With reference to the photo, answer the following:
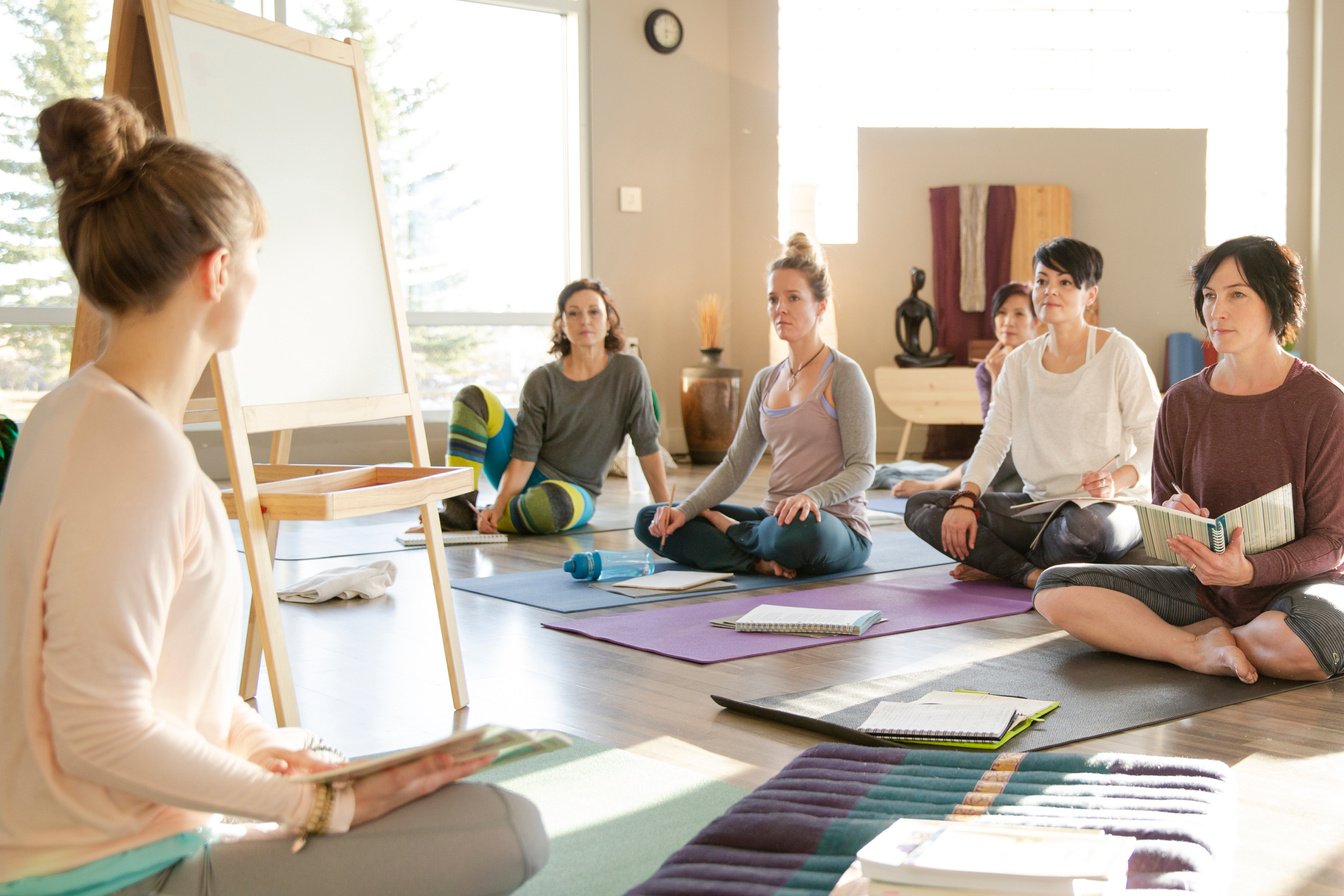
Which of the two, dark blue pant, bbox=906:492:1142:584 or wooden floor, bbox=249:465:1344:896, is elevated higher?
dark blue pant, bbox=906:492:1142:584

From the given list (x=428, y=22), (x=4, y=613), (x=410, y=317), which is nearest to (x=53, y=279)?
(x=410, y=317)

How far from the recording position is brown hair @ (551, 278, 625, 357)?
4.82m

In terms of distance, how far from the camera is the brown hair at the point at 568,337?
4.82m

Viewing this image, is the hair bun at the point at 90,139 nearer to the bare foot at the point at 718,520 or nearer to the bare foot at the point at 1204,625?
the bare foot at the point at 1204,625

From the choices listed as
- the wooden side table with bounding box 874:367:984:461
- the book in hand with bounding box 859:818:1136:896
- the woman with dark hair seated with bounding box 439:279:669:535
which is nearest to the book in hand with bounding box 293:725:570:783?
the book in hand with bounding box 859:818:1136:896

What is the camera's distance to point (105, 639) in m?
1.09

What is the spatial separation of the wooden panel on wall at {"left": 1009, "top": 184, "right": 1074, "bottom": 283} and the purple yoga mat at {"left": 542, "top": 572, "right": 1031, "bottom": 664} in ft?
14.6

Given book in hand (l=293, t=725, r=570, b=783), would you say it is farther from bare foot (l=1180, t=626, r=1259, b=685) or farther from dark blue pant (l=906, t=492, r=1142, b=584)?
dark blue pant (l=906, t=492, r=1142, b=584)

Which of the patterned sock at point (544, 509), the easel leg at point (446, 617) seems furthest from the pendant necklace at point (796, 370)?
the easel leg at point (446, 617)

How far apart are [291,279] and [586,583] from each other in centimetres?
168

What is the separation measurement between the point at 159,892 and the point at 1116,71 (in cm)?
803

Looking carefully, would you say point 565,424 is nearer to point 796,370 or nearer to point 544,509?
point 544,509

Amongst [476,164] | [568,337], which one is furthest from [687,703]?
[476,164]

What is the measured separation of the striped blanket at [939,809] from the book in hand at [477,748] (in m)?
0.37
